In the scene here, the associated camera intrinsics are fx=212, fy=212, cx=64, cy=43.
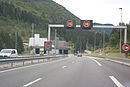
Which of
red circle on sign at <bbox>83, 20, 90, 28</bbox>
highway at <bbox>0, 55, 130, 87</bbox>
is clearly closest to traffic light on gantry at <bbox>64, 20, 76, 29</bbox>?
red circle on sign at <bbox>83, 20, 90, 28</bbox>

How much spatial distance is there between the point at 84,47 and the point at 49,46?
163141 mm

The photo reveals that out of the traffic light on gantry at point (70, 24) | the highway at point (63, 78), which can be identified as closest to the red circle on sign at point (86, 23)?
the traffic light on gantry at point (70, 24)

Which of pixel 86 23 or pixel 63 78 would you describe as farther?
pixel 86 23

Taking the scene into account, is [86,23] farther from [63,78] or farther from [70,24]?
[63,78]

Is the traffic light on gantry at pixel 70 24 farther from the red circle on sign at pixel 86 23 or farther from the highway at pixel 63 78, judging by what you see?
the highway at pixel 63 78

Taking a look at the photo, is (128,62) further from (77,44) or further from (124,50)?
(77,44)

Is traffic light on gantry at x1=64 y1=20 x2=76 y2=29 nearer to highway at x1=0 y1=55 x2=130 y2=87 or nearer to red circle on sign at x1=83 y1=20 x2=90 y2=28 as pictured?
red circle on sign at x1=83 y1=20 x2=90 y2=28

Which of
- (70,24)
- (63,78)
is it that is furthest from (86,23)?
(63,78)

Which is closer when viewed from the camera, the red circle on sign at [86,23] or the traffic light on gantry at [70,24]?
the red circle on sign at [86,23]

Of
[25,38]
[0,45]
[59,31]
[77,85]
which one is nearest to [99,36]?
[59,31]

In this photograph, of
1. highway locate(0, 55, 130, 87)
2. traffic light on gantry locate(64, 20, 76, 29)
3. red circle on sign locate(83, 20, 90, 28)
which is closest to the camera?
highway locate(0, 55, 130, 87)

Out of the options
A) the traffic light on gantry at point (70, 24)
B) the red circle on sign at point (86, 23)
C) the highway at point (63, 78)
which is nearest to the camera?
the highway at point (63, 78)

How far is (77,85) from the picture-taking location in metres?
8.83

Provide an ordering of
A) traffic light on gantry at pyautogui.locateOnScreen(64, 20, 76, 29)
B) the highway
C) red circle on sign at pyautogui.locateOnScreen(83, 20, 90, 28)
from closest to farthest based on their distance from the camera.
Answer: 1. the highway
2. red circle on sign at pyautogui.locateOnScreen(83, 20, 90, 28)
3. traffic light on gantry at pyautogui.locateOnScreen(64, 20, 76, 29)
